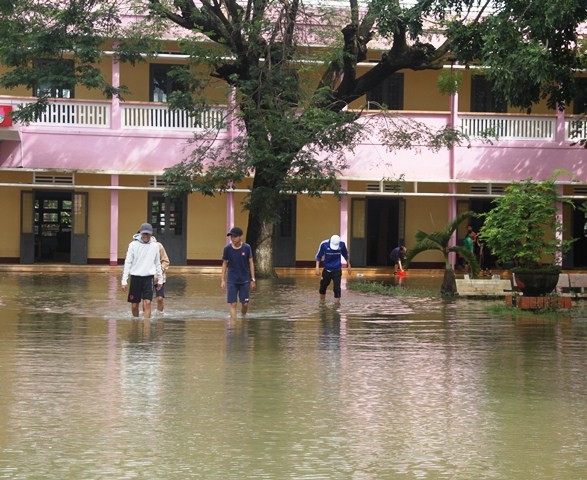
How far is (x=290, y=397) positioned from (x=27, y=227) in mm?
27730

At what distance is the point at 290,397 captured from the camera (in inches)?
452

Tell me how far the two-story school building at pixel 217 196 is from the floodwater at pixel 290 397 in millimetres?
15651

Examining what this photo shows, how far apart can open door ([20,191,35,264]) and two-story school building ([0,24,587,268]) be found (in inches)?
1.2

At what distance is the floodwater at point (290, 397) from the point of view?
862 centimetres

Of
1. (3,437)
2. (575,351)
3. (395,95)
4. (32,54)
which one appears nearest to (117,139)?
(32,54)

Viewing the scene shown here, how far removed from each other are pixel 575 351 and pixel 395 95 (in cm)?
2420

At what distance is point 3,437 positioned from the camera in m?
9.34

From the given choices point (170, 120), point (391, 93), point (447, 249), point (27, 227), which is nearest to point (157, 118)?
point (170, 120)

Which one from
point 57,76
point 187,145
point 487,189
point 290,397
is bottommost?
point 290,397

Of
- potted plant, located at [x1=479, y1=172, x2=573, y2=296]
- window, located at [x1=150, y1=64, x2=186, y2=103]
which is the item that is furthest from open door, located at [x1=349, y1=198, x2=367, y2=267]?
Answer: potted plant, located at [x1=479, y1=172, x2=573, y2=296]

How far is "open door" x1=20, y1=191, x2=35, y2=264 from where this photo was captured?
37844mm

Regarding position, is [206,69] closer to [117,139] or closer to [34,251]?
[117,139]

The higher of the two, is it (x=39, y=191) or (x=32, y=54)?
(x=32, y=54)

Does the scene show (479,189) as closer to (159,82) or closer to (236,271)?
(159,82)
